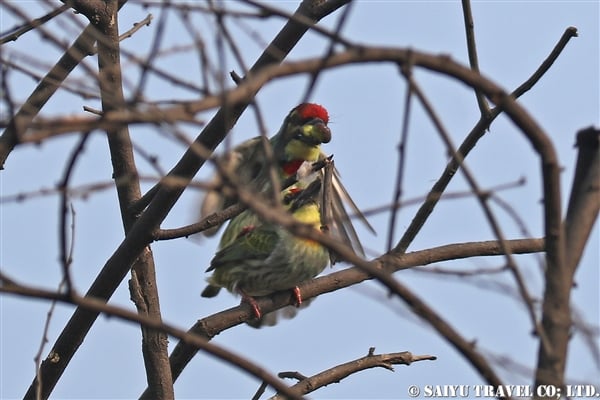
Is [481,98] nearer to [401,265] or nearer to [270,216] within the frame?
[401,265]

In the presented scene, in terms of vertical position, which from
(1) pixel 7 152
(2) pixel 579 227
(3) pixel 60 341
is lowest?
(2) pixel 579 227

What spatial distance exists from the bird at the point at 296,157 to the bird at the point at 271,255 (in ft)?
0.30

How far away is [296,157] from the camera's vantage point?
543cm

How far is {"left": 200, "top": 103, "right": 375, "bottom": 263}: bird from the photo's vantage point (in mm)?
4707

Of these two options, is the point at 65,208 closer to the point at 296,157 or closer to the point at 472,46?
the point at 472,46

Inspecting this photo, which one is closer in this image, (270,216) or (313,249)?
(270,216)

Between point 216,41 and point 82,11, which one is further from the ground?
point 82,11

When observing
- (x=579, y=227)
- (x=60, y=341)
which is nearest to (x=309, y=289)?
(x=60, y=341)

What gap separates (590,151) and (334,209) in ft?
8.93

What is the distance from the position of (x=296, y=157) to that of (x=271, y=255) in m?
0.61

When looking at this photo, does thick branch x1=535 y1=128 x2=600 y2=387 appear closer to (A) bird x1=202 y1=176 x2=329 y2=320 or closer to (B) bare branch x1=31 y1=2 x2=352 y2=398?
(B) bare branch x1=31 y1=2 x2=352 y2=398

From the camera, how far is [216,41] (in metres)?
1.84

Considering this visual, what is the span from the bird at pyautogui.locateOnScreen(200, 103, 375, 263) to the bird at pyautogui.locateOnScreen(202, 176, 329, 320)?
9 cm

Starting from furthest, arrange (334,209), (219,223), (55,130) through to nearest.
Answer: (334,209)
(219,223)
(55,130)
